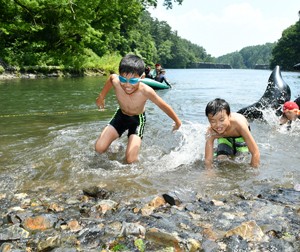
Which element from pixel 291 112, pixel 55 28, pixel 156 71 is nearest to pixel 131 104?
pixel 291 112

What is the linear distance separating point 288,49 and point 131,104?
7843 centimetres

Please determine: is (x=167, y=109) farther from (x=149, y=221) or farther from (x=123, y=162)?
(x=149, y=221)

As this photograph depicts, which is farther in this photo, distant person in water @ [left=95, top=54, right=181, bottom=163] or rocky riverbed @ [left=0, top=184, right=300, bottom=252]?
distant person in water @ [left=95, top=54, right=181, bottom=163]

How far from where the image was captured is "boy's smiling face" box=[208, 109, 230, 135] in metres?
4.24

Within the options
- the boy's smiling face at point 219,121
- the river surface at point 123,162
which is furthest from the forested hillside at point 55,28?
the boy's smiling face at point 219,121

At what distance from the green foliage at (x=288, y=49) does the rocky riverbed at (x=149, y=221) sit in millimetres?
75652

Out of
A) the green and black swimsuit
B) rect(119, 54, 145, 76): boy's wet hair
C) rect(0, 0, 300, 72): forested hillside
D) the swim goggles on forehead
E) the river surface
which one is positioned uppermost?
rect(0, 0, 300, 72): forested hillside

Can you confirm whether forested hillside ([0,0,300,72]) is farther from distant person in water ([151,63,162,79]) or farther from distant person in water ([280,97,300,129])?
distant person in water ([280,97,300,129])

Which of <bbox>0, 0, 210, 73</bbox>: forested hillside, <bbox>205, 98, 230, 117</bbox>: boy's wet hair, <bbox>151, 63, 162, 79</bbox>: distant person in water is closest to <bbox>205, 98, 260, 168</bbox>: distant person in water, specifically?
<bbox>205, 98, 230, 117</bbox>: boy's wet hair

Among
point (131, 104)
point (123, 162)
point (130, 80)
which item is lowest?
point (123, 162)

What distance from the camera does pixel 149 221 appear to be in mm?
2744

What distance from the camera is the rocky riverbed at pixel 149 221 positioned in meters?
2.39

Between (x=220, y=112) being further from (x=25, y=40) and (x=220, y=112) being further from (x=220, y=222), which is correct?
(x=25, y=40)

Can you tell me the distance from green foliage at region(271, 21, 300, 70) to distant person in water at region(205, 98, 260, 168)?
2898 inches
